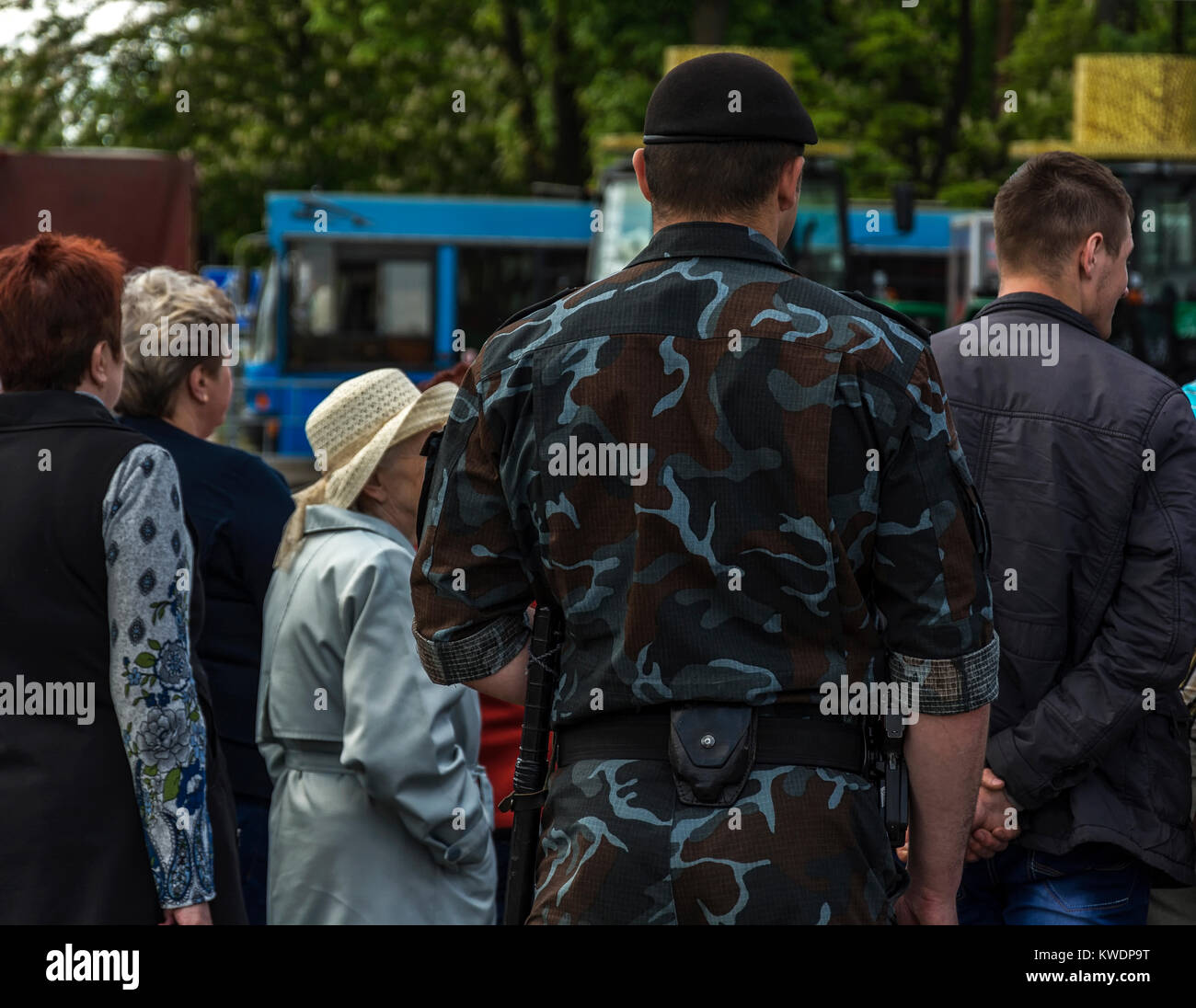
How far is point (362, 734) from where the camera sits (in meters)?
3.31

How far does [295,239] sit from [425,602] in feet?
55.0

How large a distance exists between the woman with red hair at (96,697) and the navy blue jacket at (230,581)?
83 centimetres

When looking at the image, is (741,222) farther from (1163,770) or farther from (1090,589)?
(1163,770)

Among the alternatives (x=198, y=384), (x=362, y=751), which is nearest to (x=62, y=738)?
(x=362, y=751)

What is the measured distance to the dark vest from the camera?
285 cm

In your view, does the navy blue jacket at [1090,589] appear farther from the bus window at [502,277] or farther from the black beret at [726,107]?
the bus window at [502,277]

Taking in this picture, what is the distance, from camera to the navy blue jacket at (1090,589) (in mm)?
2949

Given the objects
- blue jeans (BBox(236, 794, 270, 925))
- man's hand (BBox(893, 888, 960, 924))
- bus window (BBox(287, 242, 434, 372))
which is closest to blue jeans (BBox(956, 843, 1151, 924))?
man's hand (BBox(893, 888, 960, 924))

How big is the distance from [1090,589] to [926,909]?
857 mm

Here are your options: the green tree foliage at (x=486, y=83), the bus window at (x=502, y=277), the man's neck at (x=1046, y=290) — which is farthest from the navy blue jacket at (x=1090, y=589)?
the green tree foliage at (x=486, y=83)

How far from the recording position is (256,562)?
3760 mm

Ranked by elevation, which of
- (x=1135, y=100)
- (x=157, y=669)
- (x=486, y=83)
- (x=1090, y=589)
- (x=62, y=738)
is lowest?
(x=62, y=738)

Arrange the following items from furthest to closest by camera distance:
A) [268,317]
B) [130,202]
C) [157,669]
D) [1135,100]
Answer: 1. [268,317]
2. [1135,100]
3. [130,202]
4. [157,669]

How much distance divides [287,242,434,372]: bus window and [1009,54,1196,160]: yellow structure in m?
7.49
